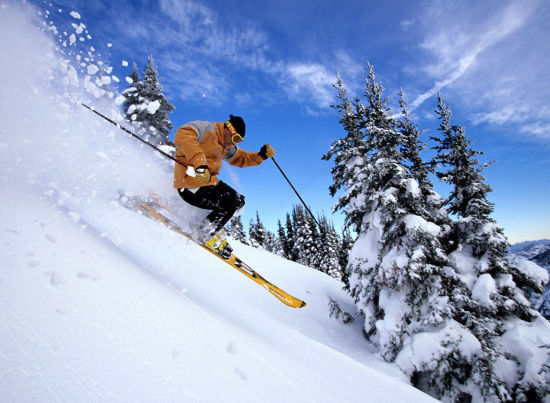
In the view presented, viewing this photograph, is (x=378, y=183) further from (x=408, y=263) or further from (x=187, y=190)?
(x=187, y=190)

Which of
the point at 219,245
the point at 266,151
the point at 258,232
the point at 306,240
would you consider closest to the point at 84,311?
→ the point at 219,245

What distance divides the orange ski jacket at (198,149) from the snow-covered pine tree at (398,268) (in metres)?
8.47

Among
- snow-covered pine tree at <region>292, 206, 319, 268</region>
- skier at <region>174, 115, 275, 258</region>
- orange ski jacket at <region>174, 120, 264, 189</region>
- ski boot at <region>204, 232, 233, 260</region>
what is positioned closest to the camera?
orange ski jacket at <region>174, 120, 264, 189</region>

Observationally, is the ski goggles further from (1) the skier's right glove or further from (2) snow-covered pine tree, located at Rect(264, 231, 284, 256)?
(2) snow-covered pine tree, located at Rect(264, 231, 284, 256)

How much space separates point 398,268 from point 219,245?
26.3 ft

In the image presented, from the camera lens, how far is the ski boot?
19.1 ft

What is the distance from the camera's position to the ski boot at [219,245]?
582cm

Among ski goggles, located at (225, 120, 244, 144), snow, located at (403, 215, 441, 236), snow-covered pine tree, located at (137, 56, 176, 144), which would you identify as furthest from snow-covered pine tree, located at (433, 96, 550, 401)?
snow-covered pine tree, located at (137, 56, 176, 144)

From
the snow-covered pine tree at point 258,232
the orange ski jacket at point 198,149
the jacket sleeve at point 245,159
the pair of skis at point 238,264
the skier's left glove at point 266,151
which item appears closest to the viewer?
the orange ski jacket at point 198,149

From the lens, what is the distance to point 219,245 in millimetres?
5922

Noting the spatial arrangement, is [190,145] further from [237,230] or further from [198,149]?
[237,230]

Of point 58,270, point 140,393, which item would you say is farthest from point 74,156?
point 140,393

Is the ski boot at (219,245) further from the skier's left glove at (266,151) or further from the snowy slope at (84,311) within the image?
the skier's left glove at (266,151)

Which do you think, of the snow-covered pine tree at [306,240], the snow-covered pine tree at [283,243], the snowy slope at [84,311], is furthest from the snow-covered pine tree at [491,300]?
the snow-covered pine tree at [283,243]
